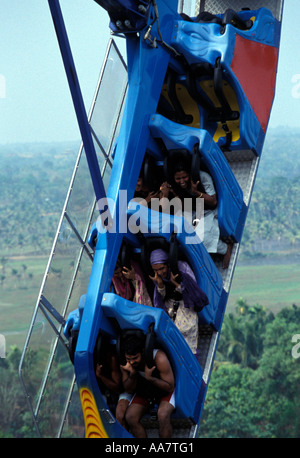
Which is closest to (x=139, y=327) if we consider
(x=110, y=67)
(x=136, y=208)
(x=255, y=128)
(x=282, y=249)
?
(x=136, y=208)

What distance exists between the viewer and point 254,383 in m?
29.7

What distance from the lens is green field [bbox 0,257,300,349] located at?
3472cm

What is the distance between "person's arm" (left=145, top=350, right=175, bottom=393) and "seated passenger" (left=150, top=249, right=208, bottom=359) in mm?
463

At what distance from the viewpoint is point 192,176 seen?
5.39 m

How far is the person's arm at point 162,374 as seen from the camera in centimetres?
473

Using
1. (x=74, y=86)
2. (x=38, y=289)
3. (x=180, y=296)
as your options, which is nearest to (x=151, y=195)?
(x=180, y=296)

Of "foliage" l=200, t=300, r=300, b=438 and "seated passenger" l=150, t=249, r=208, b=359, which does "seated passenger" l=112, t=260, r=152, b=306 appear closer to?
"seated passenger" l=150, t=249, r=208, b=359

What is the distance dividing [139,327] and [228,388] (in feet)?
88.7

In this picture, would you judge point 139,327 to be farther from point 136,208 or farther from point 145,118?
point 145,118

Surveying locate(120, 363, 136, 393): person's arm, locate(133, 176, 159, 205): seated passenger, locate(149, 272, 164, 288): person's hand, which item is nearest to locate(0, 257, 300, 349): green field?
locate(133, 176, 159, 205): seated passenger

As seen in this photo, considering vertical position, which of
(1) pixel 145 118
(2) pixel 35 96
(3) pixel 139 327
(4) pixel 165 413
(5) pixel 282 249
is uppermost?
(1) pixel 145 118

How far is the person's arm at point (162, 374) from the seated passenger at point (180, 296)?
1.52 feet

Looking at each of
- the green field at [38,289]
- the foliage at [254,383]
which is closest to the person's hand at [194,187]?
the foliage at [254,383]

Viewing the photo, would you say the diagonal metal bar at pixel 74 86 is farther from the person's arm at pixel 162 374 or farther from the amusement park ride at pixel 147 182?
the person's arm at pixel 162 374
